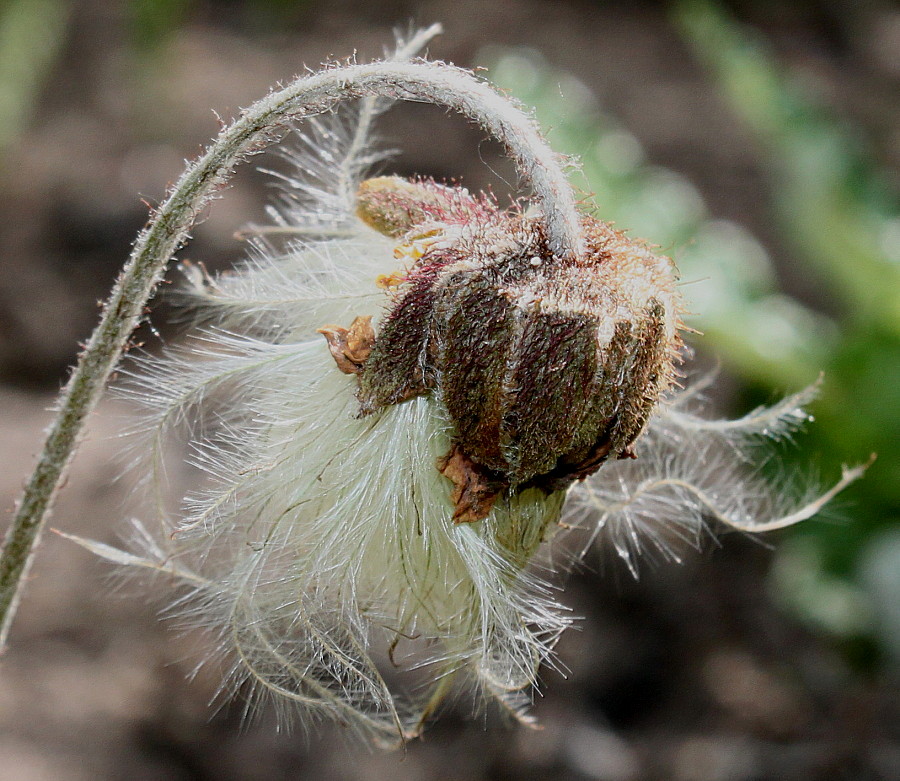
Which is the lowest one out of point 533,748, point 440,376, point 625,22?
point 533,748

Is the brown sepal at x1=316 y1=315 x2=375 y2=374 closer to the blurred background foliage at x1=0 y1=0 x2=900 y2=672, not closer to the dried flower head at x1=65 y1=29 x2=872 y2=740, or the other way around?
the dried flower head at x1=65 y1=29 x2=872 y2=740

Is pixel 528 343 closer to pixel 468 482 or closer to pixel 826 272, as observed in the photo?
pixel 468 482

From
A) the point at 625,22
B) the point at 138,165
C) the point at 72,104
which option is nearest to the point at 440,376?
the point at 138,165

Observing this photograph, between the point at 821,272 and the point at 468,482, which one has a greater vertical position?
the point at 821,272

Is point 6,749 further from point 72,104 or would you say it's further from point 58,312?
point 72,104

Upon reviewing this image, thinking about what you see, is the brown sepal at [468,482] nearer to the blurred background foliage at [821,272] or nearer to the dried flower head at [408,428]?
the dried flower head at [408,428]

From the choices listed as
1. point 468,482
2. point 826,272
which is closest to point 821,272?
point 826,272

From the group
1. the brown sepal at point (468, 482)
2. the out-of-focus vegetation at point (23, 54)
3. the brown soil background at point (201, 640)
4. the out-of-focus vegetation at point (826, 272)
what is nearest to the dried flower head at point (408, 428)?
the brown sepal at point (468, 482)
